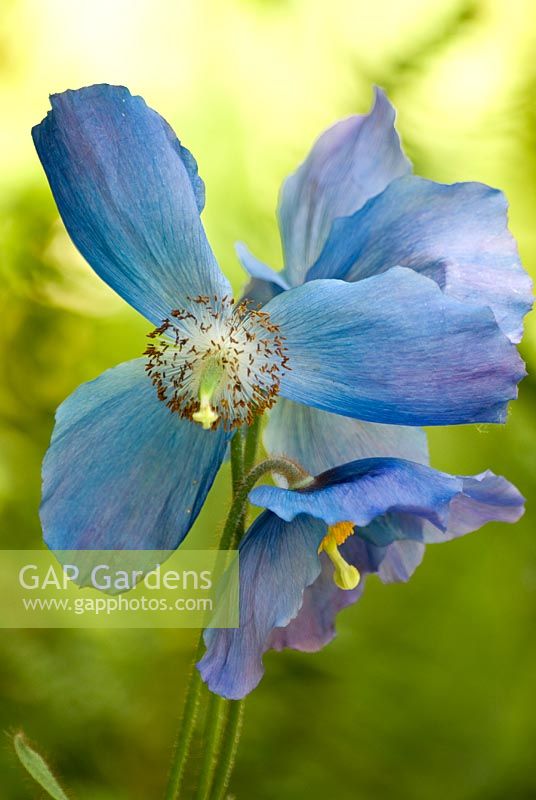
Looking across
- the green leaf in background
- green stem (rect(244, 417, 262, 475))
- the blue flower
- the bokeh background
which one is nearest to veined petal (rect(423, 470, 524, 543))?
the blue flower

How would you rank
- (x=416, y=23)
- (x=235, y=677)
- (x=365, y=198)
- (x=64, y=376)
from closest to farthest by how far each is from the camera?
(x=235, y=677), (x=365, y=198), (x=64, y=376), (x=416, y=23)

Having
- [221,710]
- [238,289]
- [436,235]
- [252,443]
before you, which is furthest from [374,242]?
[238,289]

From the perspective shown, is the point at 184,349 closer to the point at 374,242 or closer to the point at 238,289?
the point at 374,242

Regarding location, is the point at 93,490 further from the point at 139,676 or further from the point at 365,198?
the point at 139,676

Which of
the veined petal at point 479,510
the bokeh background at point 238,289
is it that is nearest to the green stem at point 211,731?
the veined petal at point 479,510

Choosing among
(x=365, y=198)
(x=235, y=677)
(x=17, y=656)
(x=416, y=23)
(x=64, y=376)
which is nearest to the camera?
(x=235, y=677)

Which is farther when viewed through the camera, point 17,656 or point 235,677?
point 17,656

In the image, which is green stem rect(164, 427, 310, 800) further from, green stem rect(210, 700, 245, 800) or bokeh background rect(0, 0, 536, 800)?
bokeh background rect(0, 0, 536, 800)

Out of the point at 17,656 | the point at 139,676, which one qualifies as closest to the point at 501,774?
the point at 139,676
